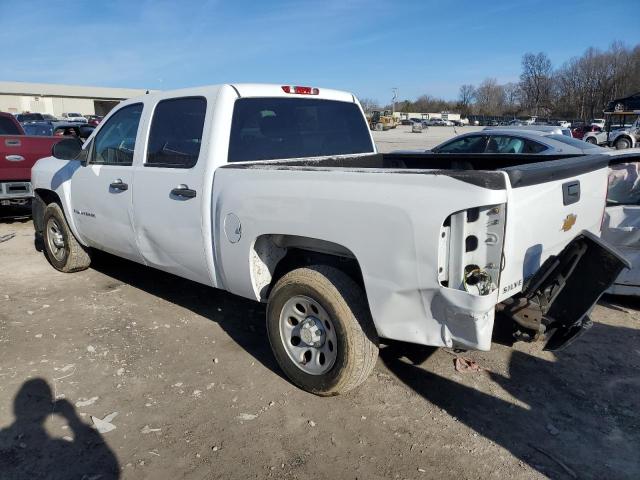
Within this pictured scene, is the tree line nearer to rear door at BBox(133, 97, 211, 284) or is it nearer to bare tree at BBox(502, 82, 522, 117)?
bare tree at BBox(502, 82, 522, 117)

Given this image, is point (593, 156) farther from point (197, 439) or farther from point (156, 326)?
point (156, 326)

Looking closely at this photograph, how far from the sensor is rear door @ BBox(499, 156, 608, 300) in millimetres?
2553

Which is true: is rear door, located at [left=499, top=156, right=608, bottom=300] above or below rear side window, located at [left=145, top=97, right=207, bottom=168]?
below

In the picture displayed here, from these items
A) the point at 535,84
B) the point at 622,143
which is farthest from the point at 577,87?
the point at 622,143

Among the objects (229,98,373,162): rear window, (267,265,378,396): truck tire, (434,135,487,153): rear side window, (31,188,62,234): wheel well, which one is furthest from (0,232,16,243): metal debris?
(434,135,487,153): rear side window

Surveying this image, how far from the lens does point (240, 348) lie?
4.21 meters

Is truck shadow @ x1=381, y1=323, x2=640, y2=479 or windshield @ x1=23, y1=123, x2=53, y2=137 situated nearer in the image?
truck shadow @ x1=381, y1=323, x2=640, y2=479

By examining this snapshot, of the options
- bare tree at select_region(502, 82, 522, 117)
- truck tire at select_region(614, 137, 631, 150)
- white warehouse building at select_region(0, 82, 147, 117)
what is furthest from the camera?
bare tree at select_region(502, 82, 522, 117)

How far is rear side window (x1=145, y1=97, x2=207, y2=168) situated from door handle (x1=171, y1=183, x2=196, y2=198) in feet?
0.54

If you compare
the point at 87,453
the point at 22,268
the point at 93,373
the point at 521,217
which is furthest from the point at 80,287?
the point at 521,217

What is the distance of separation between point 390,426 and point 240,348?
1.53m

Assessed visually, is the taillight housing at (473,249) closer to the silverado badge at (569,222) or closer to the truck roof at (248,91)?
the silverado badge at (569,222)

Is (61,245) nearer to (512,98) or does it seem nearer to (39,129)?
(39,129)

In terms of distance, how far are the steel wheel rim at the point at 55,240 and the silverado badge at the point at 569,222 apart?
5321mm
